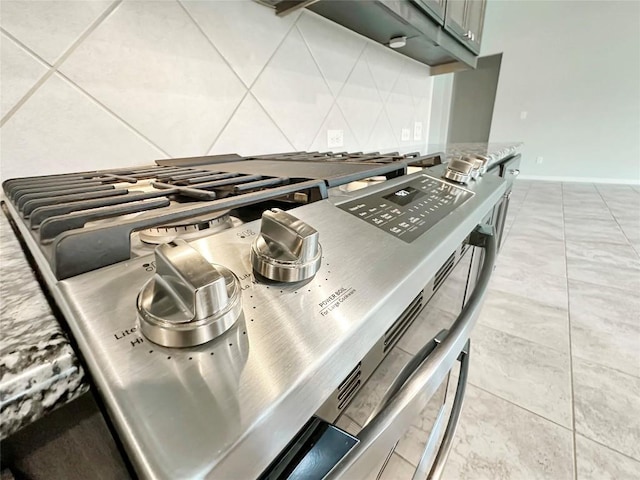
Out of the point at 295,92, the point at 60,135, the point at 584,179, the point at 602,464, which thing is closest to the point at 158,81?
the point at 60,135

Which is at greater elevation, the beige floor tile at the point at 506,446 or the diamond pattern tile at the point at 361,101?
the diamond pattern tile at the point at 361,101

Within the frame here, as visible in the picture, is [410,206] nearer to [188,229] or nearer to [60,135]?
[188,229]

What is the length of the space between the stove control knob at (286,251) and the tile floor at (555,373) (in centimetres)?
28

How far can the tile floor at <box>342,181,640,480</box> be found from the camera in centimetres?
61

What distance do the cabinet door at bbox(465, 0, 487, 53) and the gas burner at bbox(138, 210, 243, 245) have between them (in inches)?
68.0

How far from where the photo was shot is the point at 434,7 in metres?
1.05

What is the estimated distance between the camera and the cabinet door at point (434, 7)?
98 cm

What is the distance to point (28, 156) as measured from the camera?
52cm

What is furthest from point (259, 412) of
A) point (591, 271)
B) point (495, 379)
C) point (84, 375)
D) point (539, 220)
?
point (539, 220)

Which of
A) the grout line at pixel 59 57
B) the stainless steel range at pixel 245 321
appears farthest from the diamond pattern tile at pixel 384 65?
the stainless steel range at pixel 245 321

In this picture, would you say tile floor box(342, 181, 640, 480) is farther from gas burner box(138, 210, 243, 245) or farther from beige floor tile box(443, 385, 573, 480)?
gas burner box(138, 210, 243, 245)

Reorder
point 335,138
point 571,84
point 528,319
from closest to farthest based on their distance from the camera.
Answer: point 528,319 < point 335,138 < point 571,84

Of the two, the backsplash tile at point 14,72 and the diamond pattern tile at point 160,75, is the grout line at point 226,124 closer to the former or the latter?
the diamond pattern tile at point 160,75

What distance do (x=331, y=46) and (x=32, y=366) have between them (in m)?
1.26
